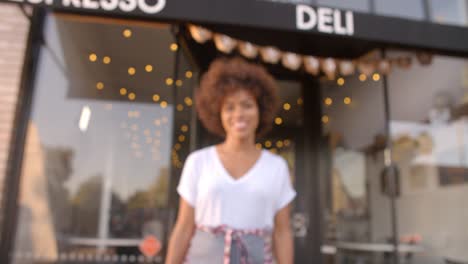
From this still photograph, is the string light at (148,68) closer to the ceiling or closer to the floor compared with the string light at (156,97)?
closer to the ceiling

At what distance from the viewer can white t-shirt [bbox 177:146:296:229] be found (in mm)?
1351

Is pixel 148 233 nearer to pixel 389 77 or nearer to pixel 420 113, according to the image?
pixel 389 77

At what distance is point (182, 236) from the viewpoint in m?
1.38

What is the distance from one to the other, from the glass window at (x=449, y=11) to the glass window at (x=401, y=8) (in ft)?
0.68

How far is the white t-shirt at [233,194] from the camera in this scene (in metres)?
1.35

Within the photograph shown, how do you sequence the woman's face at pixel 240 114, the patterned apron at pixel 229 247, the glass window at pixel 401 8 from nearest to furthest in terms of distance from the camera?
1. the patterned apron at pixel 229 247
2. the woman's face at pixel 240 114
3. the glass window at pixel 401 8

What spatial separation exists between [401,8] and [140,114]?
3.18 meters

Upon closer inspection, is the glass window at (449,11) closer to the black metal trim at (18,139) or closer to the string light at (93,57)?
the string light at (93,57)

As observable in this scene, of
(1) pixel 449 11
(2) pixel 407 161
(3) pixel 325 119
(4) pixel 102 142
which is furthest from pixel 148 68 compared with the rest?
(1) pixel 449 11

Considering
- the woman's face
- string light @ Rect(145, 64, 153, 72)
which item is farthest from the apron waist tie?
string light @ Rect(145, 64, 153, 72)

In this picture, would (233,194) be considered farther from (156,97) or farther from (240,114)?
(156,97)

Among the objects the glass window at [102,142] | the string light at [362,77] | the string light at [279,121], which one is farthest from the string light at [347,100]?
the glass window at [102,142]

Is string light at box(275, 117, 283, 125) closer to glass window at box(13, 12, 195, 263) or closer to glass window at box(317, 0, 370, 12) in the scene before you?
glass window at box(13, 12, 195, 263)

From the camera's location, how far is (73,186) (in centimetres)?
406
